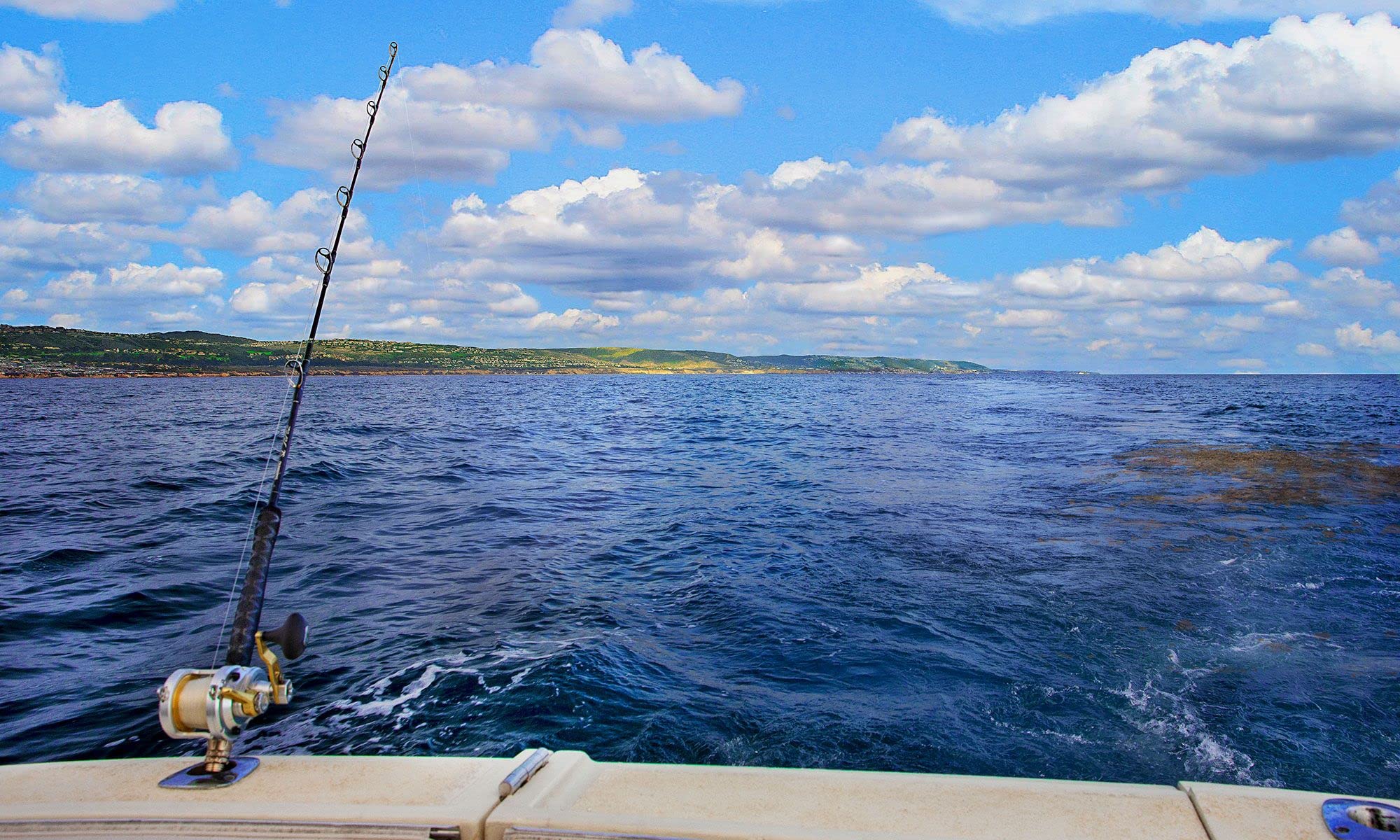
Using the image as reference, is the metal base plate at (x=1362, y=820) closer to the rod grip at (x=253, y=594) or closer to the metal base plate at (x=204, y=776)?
the metal base plate at (x=204, y=776)

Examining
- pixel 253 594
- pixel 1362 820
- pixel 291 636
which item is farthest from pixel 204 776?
pixel 1362 820

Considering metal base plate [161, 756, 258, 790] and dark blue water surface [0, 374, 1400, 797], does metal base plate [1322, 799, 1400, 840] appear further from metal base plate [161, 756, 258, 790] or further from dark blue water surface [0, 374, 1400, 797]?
metal base plate [161, 756, 258, 790]

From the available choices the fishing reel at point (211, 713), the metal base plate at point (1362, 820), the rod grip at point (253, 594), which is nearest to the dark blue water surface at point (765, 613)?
the rod grip at point (253, 594)

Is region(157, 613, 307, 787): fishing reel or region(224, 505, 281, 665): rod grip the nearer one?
region(157, 613, 307, 787): fishing reel

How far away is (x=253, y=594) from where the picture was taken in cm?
431

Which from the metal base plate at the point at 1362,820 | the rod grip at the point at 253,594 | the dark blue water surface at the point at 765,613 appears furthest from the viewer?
the dark blue water surface at the point at 765,613

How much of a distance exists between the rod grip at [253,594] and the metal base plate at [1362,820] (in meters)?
4.44

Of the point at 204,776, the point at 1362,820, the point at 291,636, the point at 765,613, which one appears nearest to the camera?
the point at 1362,820

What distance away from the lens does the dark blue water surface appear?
20.0 ft

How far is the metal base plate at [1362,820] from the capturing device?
2.62 meters

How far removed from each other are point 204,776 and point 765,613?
259 inches

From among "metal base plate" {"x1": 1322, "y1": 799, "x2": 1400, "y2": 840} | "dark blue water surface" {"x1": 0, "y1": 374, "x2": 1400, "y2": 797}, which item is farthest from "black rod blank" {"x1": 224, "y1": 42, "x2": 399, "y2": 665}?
"metal base plate" {"x1": 1322, "y1": 799, "x2": 1400, "y2": 840}

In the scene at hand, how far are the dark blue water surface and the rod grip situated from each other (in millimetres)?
2128

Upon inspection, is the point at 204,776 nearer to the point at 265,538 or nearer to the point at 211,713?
the point at 211,713
